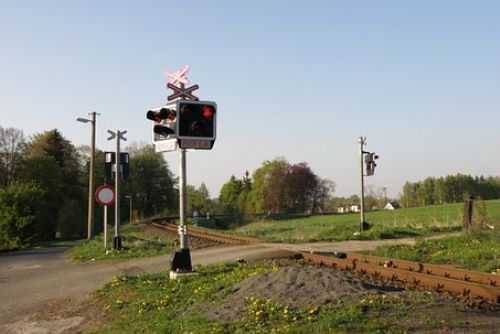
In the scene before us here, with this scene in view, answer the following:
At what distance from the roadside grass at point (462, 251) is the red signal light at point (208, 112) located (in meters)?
6.12

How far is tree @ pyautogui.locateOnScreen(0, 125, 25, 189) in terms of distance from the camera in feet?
205

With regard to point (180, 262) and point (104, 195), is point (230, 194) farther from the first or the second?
point (180, 262)

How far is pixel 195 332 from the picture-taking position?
22.9 ft

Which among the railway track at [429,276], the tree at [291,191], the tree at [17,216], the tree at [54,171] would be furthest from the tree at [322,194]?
the railway track at [429,276]

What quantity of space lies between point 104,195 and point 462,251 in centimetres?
1199

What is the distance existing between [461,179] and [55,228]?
3922 inches

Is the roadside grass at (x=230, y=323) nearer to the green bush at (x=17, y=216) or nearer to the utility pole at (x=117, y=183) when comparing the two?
the utility pole at (x=117, y=183)

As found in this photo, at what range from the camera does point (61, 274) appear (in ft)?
50.3

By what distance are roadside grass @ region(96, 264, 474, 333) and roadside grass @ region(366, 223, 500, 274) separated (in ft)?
16.0

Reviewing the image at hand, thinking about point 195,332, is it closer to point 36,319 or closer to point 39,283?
point 36,319

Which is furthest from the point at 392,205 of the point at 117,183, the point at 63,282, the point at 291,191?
the point at 63,282

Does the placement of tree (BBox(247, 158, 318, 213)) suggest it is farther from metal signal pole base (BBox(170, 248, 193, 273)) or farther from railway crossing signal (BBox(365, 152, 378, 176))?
metal signal pole base (BBox(170, 248, 193, 273))

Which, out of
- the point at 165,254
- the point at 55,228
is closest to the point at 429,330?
A: the point at 165,254

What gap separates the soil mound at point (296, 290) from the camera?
7441 mm
